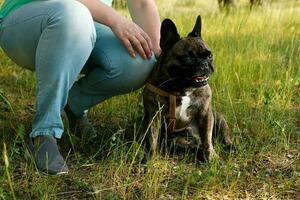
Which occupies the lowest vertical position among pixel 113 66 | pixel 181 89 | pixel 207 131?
pixel 207 131

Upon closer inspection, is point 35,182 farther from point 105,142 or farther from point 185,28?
point 185,28

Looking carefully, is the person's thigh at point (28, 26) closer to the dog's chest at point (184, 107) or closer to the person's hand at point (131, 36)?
the person's hand at point (131, 36)

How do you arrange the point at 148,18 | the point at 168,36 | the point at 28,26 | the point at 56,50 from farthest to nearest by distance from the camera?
the point at 148,18 < the point at 168,36 < the point at 28,26 < the point at 56,50

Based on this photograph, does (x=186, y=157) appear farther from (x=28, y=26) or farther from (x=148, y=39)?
(x=28, y=26)

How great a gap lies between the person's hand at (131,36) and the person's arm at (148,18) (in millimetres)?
214

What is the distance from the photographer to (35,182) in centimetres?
241

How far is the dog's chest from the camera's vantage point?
2820 mm

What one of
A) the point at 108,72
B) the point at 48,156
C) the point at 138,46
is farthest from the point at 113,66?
the point at 48,156

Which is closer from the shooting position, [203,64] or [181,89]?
[203,64]

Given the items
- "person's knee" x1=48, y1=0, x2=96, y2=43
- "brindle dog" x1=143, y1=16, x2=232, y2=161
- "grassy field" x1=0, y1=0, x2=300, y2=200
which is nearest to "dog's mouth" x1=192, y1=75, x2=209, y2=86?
"brindle dog" x1=143, y1=16, x2=232, y2=161

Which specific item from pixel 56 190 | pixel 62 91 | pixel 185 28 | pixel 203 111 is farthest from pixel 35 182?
pixel 185 28

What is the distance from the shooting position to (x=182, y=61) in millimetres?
2705

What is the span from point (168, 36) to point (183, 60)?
7.0 inches

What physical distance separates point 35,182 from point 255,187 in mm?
987
